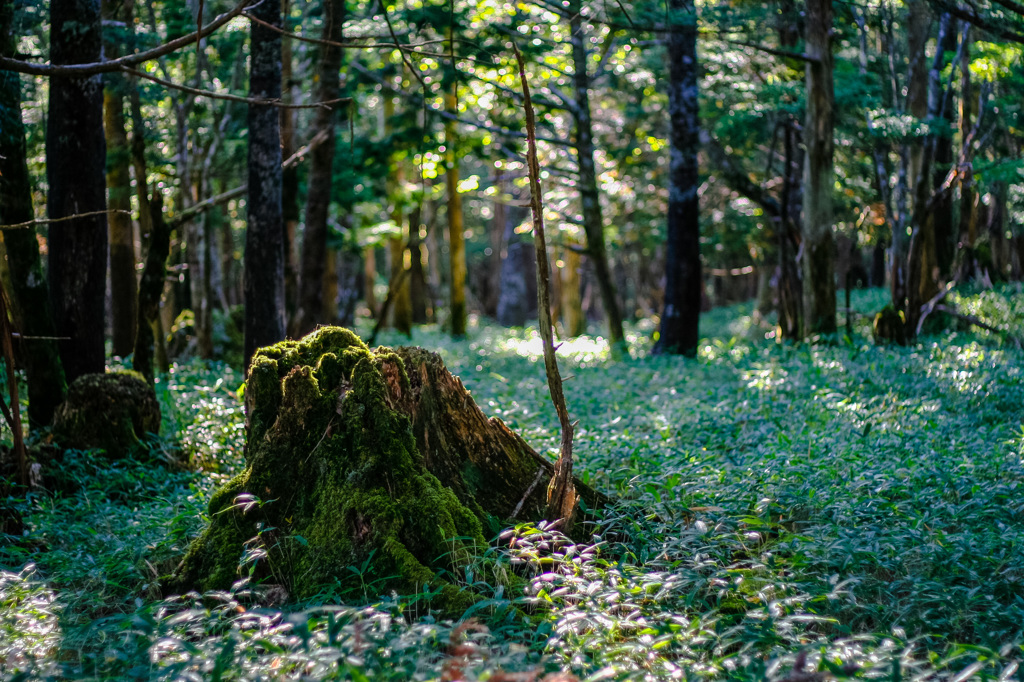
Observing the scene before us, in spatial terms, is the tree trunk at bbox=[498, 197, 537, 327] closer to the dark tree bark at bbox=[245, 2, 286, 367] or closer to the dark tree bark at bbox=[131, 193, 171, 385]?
the dark tree bark at bbox=[245, 2, 286, 367]

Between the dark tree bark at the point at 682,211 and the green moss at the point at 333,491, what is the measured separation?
32.7ft

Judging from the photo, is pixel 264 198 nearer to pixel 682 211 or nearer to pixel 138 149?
pixel 138 149

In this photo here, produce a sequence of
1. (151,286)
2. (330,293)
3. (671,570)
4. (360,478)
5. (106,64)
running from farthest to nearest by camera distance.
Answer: (330,293), (151,286), (106,64), (360,478), (671,570)

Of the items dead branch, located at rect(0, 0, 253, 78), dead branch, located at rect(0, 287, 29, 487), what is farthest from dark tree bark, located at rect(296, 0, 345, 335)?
dead branch, located at rect(0, 0, 253, 78)

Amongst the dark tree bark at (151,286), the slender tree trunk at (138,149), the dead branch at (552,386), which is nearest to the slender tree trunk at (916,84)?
the dead branch at (552,386)

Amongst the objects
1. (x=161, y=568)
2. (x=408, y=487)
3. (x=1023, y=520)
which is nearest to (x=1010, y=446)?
(x=1023, y=520)

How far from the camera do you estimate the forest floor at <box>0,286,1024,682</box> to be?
310 centimetres

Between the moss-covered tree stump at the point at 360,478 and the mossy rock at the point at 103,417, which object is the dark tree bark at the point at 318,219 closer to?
the mossy rock at the point at 103,417

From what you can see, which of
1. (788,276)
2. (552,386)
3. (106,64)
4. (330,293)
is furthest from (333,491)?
(330,293)

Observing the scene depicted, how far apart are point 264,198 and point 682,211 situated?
765 centimetres

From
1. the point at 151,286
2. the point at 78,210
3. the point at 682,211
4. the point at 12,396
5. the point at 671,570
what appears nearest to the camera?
the point at 671,570

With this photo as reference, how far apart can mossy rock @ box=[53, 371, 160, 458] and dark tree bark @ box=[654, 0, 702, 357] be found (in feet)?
30.1

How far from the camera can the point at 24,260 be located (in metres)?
7.02

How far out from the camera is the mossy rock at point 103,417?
681 centimetres
